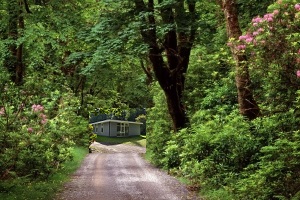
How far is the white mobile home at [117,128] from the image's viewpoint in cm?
6781

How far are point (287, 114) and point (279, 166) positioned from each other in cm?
219

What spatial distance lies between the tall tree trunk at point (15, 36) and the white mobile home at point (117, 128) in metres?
50.3

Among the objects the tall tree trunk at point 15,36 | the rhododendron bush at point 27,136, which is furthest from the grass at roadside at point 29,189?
the tall tree trunk at point 15,36

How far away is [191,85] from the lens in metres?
17.9

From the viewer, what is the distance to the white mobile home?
2670 inches

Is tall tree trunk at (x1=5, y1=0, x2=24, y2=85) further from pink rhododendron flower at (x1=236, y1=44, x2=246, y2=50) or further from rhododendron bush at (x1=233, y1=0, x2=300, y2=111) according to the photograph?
rhododendron bush at (x1=233, y1=0, x2=300, y2=111)

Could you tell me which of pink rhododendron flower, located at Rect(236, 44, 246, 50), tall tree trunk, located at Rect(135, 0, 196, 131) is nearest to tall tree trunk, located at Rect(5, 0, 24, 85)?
tall tree trunk, located at Rect(135, 0, 196, 131)

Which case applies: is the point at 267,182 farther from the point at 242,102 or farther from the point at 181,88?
the point at 181,88

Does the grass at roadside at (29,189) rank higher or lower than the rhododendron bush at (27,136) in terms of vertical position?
lower

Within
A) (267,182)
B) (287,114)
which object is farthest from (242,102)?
(267,182)

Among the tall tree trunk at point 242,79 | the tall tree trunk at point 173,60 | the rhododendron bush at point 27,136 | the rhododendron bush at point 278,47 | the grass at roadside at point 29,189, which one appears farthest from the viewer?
the tall tree trunk at point 173,60

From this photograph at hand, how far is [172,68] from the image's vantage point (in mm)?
18125

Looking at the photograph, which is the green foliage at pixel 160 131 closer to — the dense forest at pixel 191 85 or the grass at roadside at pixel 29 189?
the dense forest at pixel 191 85

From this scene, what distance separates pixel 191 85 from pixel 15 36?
818 centimetres
